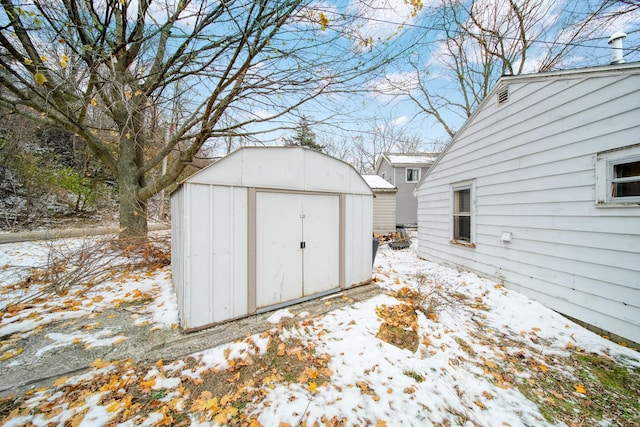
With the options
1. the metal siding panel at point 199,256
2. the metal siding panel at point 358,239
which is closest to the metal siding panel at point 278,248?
the metal siding panel at point 199,256

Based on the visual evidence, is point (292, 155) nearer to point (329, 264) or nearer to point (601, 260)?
point (329, 264)

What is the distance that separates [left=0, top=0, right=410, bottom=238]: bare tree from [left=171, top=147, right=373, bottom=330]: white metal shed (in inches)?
77.3

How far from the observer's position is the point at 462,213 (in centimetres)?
597

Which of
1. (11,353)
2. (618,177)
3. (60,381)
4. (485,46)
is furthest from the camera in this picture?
(485,46)

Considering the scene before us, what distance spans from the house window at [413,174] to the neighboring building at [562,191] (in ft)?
36.7

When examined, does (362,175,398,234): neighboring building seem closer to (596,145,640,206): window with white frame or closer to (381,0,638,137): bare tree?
(381,0,638,137): bare tree

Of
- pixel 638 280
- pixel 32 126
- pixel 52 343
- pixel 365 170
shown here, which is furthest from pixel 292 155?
pixel 365 170

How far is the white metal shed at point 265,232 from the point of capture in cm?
307

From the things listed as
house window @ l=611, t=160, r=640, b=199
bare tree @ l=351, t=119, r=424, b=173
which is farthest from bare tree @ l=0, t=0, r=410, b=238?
bare tree @ l=351, t=119, r=424, b=173

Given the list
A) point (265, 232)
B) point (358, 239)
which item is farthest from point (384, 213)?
point (265, 232)

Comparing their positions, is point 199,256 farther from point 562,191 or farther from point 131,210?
point 562,191

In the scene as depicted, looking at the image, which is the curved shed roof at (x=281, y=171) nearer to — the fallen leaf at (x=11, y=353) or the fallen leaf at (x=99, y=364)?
the fallen leaf at (x=99, y=364)

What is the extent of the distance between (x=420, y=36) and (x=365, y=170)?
21.5 metres

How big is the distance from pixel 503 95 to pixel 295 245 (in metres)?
5.20
